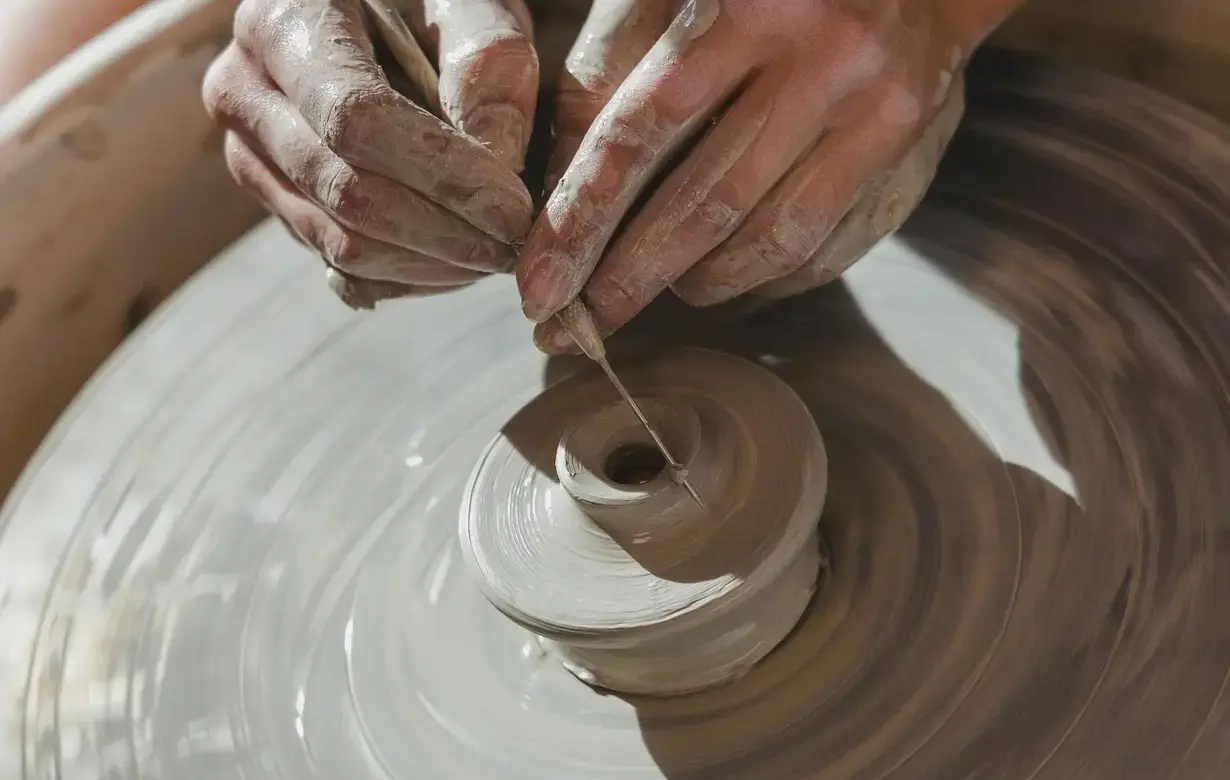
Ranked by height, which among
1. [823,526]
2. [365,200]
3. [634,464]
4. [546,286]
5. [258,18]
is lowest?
[823,526]

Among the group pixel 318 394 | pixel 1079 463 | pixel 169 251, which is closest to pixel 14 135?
pixel 169 251

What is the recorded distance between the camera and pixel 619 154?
0.93 metres

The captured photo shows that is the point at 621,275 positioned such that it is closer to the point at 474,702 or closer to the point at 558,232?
the point at 558,232

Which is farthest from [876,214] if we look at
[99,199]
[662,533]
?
[99,199]

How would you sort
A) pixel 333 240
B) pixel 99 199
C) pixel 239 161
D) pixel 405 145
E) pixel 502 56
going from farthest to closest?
pixel 99 199 < pixel 239 161 < pixel 333 240 < pixel 502 56 < pixel 405 145

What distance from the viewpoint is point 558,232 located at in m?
0.93

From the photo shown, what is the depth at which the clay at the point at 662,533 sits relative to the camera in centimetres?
91

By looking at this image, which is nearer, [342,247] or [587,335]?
[587,335]

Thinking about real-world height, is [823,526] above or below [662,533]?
below

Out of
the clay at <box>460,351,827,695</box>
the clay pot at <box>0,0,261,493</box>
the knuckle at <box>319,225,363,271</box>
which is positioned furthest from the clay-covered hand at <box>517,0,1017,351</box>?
the clay pot at <box>0,0,261,493</box>

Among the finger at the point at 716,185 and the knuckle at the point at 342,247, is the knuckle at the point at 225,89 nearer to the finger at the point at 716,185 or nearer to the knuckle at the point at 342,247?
the knuckle at the point at 342,247

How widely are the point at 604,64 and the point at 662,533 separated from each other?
472mm

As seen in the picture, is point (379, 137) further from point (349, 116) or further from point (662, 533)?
point (662, 533)

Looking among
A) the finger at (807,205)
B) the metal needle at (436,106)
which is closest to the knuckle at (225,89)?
the metal needle at (436,106)
